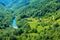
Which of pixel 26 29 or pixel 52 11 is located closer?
pixel 26 29

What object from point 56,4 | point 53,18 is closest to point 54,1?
point 56,4

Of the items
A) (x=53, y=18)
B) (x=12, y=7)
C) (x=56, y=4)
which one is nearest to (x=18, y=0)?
(x=12, y=7)

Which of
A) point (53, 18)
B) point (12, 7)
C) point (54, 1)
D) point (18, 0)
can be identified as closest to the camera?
point (53, 18)

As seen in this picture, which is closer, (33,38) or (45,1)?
(33,38)

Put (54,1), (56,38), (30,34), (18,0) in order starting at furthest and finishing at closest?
(18,0), (54,1), (30,34), (56,38)

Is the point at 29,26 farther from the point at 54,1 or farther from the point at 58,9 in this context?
the point at 54,1

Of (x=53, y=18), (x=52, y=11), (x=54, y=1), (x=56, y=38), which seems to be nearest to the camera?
(x=56, y=38)

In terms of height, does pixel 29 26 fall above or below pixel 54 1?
below

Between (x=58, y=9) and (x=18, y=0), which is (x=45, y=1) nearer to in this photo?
(x=58, y=9)

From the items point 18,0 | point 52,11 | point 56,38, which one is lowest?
point 56,38
